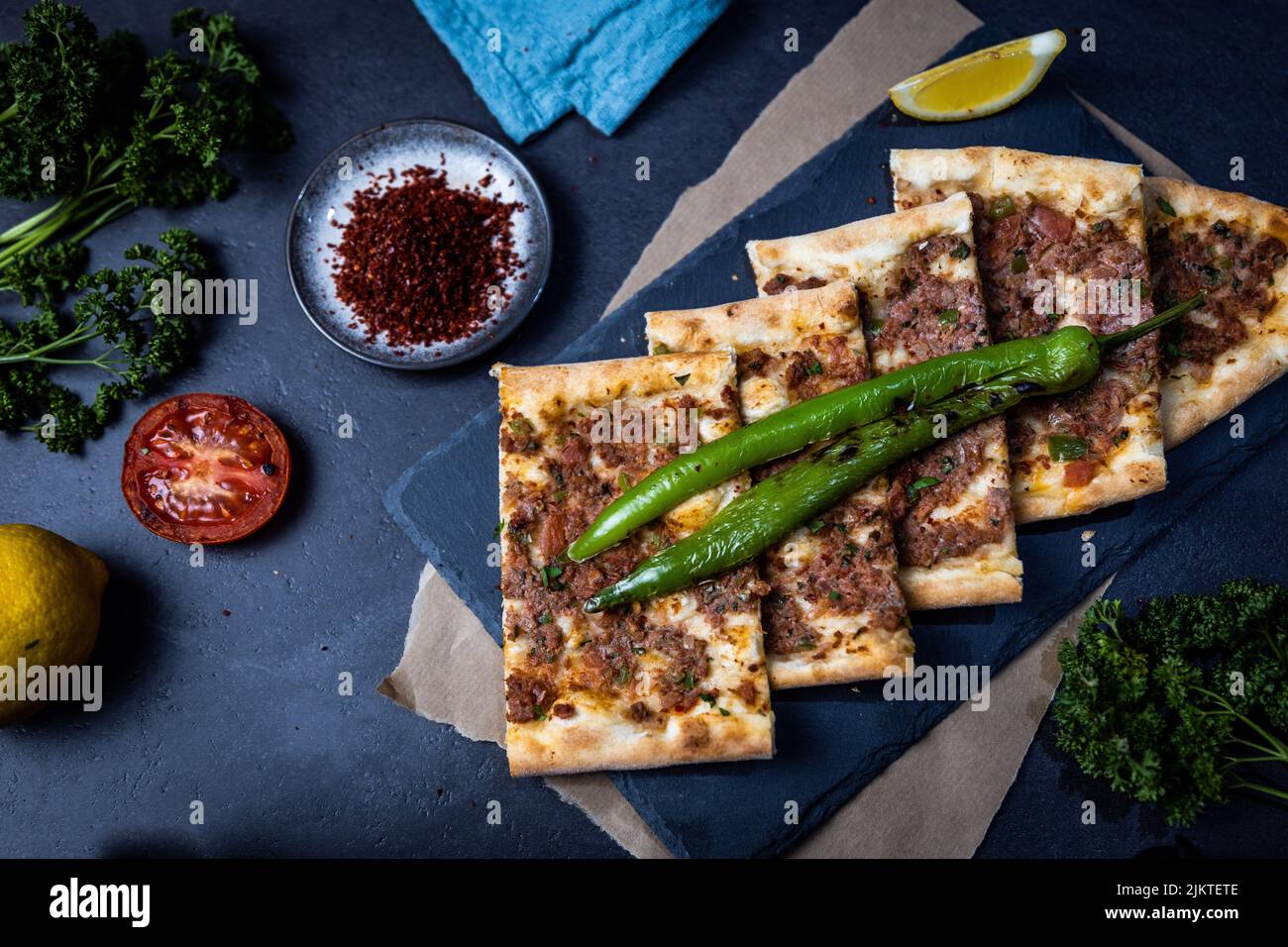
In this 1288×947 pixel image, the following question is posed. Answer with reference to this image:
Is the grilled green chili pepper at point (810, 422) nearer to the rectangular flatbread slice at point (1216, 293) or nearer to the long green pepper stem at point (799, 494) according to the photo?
the long green pepper stem at point (799, 494)

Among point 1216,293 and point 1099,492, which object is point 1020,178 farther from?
point 1099,492

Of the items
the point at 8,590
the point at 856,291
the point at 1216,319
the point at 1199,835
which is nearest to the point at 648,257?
the point at 856,291

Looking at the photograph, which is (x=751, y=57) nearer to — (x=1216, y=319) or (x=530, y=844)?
(x=1216, y=319)

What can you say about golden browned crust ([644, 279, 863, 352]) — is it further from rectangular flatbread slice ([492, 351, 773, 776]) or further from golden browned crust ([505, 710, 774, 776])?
golden browned crust ([505, 710, 774, 776])

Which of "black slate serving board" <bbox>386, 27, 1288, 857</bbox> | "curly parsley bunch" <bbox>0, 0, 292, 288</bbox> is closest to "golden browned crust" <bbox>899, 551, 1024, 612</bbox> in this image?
"black slate serving board" <bbox>386, 27, 1288, 857</bbox>

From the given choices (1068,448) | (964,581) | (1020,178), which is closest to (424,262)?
(1020,178)

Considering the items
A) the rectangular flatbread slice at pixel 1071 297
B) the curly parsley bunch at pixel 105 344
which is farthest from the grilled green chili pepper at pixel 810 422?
the curly parsley bunch at pixel 105 344
